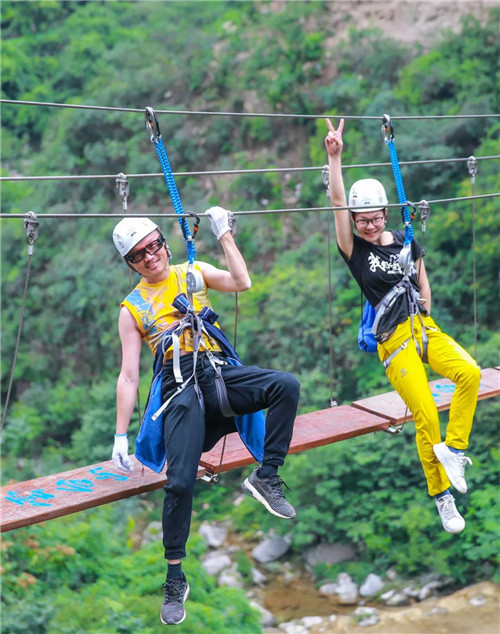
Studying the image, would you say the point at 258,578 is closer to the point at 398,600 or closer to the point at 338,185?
the point at 398,600

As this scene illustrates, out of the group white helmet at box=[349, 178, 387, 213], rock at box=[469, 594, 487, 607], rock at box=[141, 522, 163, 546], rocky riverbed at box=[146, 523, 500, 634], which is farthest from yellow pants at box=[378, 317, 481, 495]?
rock at box=[141, 522, 163, 546]

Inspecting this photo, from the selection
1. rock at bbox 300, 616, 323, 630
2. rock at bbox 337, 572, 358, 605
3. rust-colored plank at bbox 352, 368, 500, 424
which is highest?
rust-colored plank at bbox 352, 368, 500, 424

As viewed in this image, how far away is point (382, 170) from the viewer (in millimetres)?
9844

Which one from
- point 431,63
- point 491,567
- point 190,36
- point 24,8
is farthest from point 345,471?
point 24,8

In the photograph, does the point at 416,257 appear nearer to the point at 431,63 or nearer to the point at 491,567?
the point at 491,567

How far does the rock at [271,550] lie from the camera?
8445 millimetres

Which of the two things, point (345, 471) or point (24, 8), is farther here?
point (24, 8)

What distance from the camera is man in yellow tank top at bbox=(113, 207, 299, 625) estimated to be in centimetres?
244

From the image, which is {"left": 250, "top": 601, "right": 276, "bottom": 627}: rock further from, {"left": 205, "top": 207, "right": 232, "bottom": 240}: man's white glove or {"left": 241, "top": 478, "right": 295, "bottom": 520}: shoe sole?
{"left": 205, "top": 207, "right": 232, "bottom": 240}: man's white glove

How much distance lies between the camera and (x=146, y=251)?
2592 mm

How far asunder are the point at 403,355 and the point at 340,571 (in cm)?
561

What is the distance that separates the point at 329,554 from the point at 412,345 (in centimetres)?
573

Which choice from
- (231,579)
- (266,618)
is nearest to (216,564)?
(231,579)

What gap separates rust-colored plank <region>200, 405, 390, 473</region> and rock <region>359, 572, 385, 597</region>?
4933 millimetres
